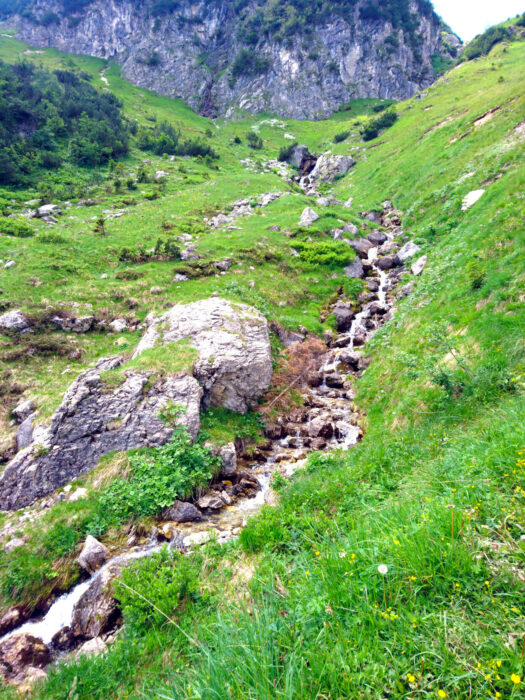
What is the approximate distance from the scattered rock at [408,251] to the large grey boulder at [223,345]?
48.8 feet

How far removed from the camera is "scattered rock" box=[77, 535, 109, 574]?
28.8 feet

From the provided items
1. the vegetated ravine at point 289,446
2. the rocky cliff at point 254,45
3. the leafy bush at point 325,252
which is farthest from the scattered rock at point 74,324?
the rocky cliff at point 254,45

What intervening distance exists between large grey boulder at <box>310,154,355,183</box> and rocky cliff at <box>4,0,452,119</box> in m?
63.3

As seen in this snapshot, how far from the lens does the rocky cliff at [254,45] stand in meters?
114

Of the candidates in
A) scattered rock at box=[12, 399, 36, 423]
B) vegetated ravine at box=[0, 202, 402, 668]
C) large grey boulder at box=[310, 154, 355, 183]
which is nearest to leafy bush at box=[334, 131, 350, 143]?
large grey boulder at box=[310, 154, 355, 183]

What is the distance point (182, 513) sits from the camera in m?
10.1

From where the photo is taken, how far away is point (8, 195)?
37.3 meters

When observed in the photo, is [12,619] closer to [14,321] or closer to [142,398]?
[142,398]

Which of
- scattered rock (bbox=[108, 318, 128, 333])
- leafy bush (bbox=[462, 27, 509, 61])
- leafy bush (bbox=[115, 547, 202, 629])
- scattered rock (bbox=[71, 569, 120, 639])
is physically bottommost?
scattered rock (bbox=[108, 318, 128, 333])

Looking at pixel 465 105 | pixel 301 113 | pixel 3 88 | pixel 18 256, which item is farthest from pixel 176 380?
pixel 301 113

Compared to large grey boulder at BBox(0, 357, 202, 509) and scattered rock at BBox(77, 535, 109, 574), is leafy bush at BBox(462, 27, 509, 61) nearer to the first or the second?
large grey boulder at BBox(0, 357, 202, 509)

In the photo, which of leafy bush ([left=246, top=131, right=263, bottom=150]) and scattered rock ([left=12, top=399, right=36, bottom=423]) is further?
leafy bush ([left=246, top=131, right=263, bottom=150])

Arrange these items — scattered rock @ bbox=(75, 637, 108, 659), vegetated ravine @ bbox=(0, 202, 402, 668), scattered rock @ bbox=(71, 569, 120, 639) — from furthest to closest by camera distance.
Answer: vegetated ravine @ bbox=(0, 202, 402, 668) < scattered rock @ bbox=(71, 569, 120, 639) < scattered rock @ bbox=(75, 637, 108, 659)

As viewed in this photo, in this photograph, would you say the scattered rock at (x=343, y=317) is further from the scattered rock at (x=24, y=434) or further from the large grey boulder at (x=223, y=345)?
the scattered rock at (x=24, y=434)
